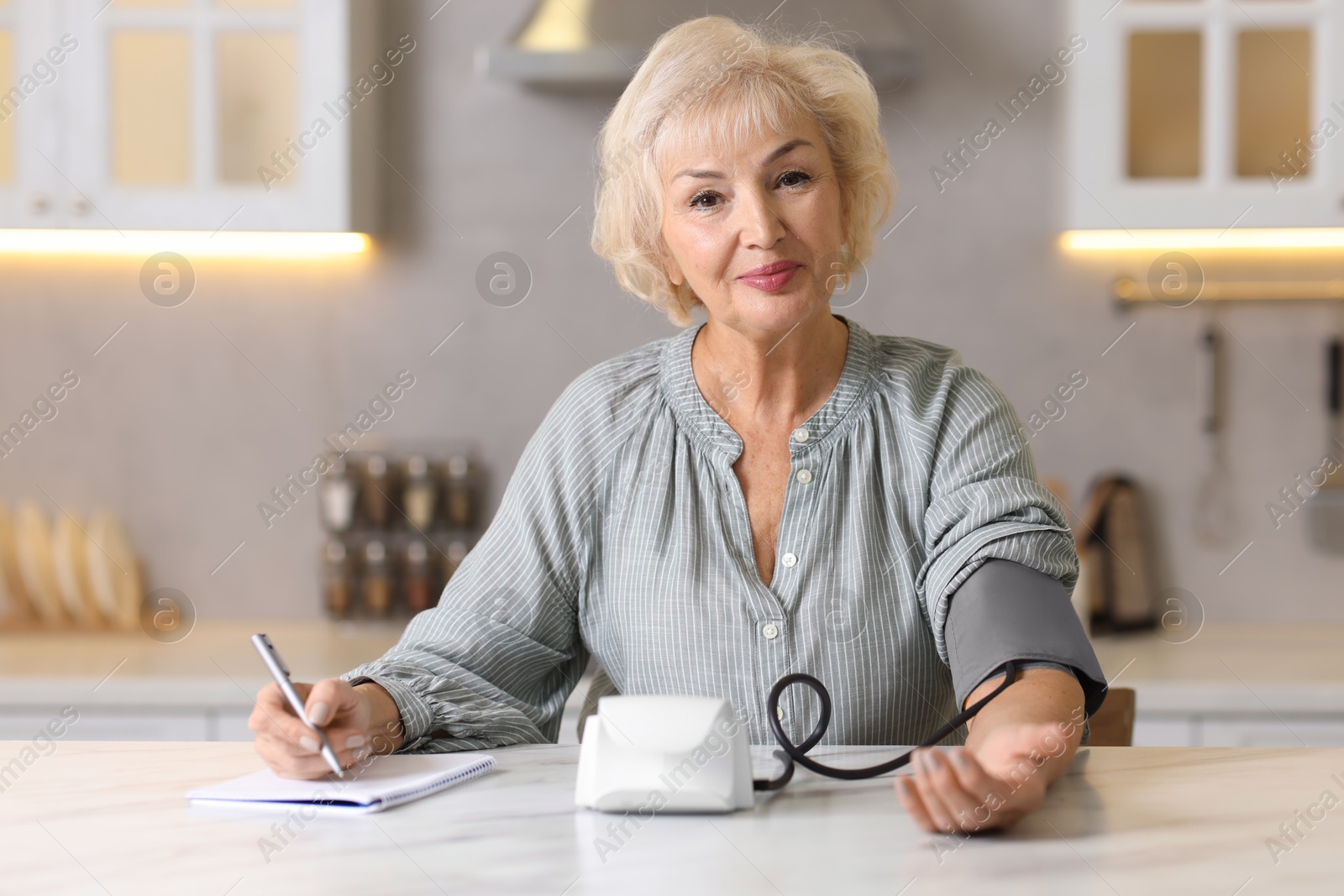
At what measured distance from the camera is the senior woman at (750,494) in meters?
1.11

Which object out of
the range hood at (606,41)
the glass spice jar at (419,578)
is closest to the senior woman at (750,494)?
the range hood at (606,41)

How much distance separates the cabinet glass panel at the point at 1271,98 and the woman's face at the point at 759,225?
1.32 meters

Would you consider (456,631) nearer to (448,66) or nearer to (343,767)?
(343,767)

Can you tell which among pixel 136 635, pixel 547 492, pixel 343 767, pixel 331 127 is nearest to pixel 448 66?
pixel 331 127

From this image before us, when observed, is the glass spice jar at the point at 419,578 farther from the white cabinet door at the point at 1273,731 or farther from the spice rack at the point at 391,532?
the white cabinet door at the point at 1273,731

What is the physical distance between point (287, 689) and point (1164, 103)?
1.92 meters

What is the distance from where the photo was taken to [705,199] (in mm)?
1192

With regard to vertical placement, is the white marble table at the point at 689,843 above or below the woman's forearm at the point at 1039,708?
below

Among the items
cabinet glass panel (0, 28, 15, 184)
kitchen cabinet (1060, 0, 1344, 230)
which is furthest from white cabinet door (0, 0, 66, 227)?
kitchen cabinet (1060, 0, 1344, 230)

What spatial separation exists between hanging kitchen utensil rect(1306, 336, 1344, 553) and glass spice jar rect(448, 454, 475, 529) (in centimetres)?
172

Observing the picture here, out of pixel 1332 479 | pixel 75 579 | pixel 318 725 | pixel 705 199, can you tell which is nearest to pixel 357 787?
pixel 318 725

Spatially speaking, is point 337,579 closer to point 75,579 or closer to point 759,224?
point 75,579

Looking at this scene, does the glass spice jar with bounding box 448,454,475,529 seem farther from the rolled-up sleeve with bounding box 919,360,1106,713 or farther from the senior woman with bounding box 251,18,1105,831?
the rolled-up sleeve with bounding box 919,360,1106,713

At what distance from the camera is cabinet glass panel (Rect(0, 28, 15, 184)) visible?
219 centimetres
